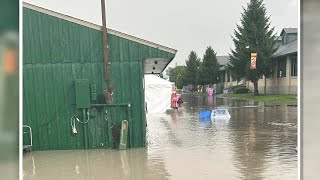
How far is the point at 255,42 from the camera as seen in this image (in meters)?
41.3

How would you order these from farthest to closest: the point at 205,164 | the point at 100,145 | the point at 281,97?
1. the point at 281,97
2. the point at 100,145
3. the point at 205,164

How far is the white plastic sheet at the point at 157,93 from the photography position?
24.0m

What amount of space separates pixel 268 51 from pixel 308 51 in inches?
1534

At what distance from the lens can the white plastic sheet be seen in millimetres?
23978

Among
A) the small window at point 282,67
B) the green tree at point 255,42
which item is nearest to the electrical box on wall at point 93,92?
the small window at point 282,67

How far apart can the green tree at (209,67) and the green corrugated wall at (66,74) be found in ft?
169

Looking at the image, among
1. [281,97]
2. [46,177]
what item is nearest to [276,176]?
[46,177]

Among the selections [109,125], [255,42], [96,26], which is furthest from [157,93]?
[255,42]

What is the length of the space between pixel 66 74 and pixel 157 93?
14006 millimetres

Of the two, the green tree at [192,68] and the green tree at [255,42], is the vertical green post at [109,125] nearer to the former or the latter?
the green tree at [255,42]

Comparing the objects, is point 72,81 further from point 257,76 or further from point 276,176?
point 257,76

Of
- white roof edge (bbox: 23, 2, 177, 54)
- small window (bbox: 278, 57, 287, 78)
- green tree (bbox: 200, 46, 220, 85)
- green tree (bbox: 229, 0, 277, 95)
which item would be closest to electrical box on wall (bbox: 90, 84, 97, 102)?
white roof edge (bbox: 23, 2, 177, 54)

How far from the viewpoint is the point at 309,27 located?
6.97 feet

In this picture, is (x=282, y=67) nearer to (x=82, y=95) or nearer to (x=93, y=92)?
A: (x=93, y=92)
